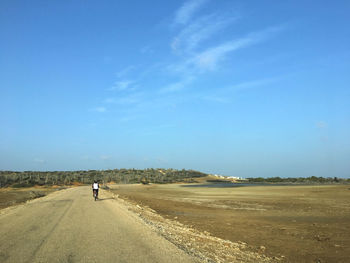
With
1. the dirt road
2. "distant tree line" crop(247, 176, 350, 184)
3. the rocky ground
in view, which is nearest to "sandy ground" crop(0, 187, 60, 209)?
the dirt road

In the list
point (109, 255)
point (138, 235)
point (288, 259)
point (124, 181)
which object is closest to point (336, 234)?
point (288, 259)

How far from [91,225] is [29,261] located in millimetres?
5694

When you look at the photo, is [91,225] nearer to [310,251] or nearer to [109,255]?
[109,255]

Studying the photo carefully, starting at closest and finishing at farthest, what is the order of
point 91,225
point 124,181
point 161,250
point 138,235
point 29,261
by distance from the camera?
point 29,261
point 161,250
point 138,235
point 91,225
point 124,181

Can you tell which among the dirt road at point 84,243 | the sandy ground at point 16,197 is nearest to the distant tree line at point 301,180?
the sandy ground at point 16,197

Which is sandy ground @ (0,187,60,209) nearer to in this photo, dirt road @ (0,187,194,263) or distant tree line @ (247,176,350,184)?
dirt road @ (0,187,194,263)

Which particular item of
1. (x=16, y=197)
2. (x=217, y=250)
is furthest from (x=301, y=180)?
(x=217, y=250)

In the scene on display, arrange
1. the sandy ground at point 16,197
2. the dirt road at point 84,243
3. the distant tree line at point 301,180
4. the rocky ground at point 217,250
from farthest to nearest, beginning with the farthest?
1. the distant tree line at point 301,180
2. the sandy ground at point 16,197
3. the rocky ground at point 217,250
4. the dirt road at point 84,243

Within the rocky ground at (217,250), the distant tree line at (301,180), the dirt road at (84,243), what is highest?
the dirt road at (84,243)

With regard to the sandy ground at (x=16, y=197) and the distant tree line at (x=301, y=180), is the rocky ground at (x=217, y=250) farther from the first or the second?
the distant tree line at (x=301, y=180)

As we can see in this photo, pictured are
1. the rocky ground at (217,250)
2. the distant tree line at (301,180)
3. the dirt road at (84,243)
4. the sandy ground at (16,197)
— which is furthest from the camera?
the distant tree line at (301,180)

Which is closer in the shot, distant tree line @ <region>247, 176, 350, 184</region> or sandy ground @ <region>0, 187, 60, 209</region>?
sandy ground @ <region>0, 187, 60, 209</region>

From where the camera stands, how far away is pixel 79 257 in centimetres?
839

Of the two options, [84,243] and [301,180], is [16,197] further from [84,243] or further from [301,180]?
[301,180]
